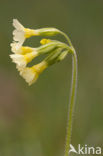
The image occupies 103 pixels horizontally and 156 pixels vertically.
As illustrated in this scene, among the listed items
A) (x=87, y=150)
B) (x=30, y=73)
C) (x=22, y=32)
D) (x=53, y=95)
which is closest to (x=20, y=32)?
(x=22, y=32)

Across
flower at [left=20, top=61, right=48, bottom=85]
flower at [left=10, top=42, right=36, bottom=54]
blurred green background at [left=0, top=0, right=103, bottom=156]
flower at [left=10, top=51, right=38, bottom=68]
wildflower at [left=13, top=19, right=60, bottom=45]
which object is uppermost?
wildflower at [left=13, top=19, right=60, bottom=45]

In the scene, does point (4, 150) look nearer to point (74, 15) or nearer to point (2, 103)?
point (2, 103)

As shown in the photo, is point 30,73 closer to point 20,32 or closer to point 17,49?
point 17,49

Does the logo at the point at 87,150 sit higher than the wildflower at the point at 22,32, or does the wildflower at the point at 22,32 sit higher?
the wildflower at the point at 22,32

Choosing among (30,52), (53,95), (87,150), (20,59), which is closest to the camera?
(20,59)

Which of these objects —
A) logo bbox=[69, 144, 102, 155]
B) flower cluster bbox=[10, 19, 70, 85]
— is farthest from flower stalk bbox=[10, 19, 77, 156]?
logo bbox=[69, 144, 102, 155]

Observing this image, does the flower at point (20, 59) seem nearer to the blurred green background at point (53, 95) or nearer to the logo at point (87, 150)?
the logo at point (87, 150)

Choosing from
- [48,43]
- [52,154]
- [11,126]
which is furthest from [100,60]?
[48,43]

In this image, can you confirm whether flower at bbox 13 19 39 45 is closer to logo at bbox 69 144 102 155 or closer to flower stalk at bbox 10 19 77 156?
flower stalk at bbox 10 19 77 156

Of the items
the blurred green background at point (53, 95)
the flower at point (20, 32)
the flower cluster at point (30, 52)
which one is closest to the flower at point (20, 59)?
the flower cluster at point (30, 52)
